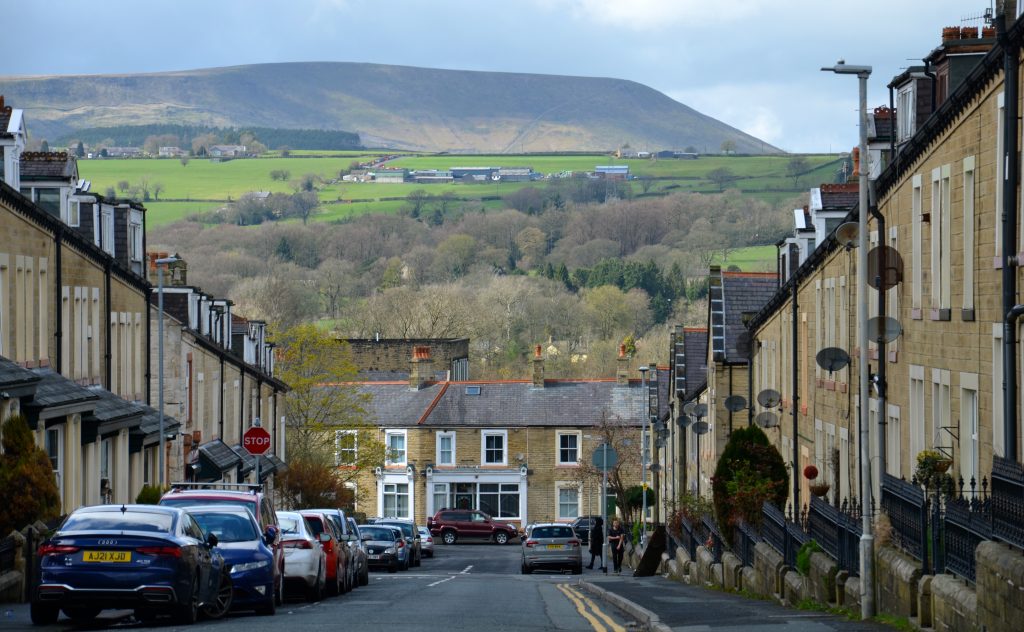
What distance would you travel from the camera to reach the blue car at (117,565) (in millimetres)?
17047

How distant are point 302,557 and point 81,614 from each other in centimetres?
680

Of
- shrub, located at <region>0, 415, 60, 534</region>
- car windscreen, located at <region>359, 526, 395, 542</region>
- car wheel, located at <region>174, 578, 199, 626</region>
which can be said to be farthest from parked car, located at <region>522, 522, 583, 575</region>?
car wheel, located at <region>174, 578, 199, 626</region>

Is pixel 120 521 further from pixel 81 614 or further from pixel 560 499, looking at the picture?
pixel 560 499

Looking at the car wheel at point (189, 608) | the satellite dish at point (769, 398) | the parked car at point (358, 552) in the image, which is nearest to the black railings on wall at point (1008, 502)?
the car wheel at point (189, 608)

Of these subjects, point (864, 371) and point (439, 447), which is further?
point (439, 447)

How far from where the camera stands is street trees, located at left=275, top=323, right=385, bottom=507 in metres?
76.4

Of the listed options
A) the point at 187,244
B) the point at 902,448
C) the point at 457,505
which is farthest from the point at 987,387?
the point at 187,244

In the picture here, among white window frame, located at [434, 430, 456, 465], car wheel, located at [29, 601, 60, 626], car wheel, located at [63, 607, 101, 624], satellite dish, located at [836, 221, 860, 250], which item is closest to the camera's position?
car wheel, located at [29, 601, 60, 626]

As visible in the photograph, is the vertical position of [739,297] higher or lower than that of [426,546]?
higher

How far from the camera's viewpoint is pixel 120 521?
1778 centimetres

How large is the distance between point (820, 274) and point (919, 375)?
10.3 m

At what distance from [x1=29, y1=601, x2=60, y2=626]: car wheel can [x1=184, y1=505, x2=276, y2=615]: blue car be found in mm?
3365

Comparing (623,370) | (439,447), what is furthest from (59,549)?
(623,370)

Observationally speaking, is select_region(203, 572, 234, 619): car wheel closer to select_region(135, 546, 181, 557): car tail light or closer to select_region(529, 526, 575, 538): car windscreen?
select_region(135, 546, 181, 557): car tail light
